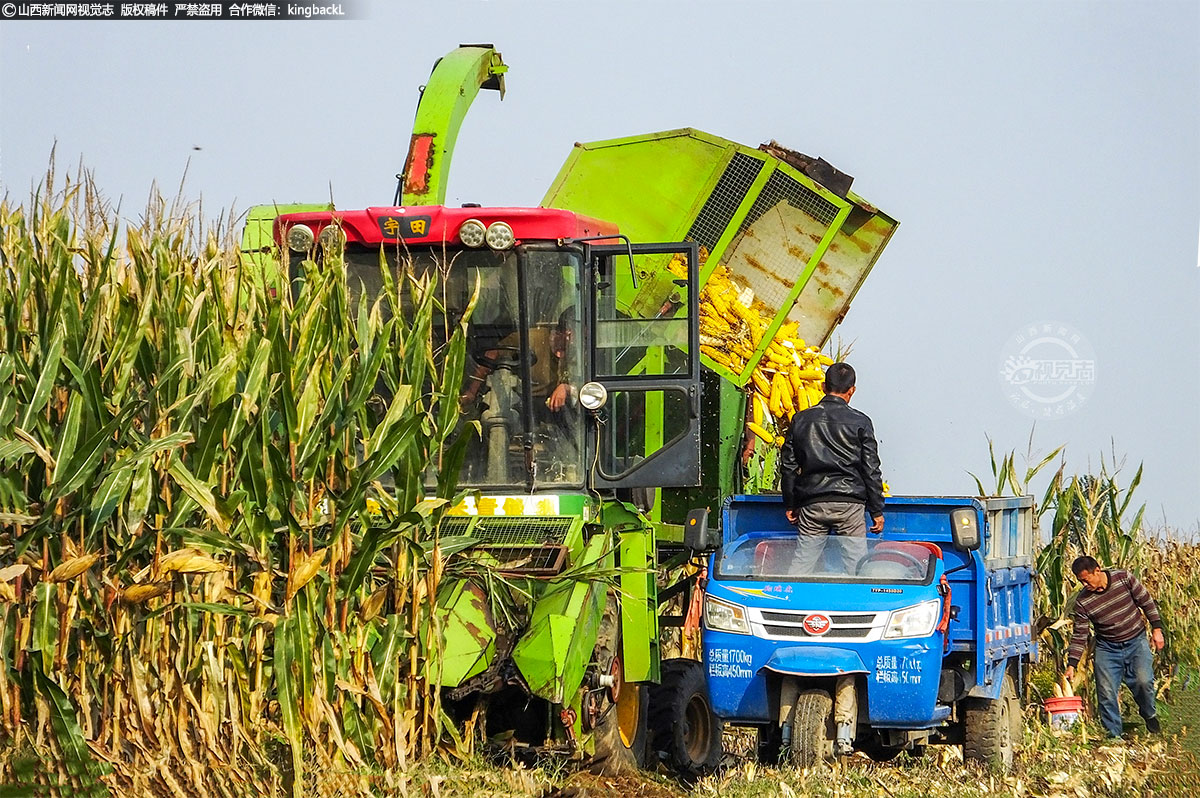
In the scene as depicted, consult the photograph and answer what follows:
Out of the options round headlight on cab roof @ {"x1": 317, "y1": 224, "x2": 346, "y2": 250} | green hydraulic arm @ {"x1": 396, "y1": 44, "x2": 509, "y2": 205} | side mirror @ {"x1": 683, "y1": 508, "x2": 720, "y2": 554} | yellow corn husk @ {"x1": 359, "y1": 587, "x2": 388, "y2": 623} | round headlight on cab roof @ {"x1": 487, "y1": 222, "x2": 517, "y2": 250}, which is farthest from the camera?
green hydraulic arm @ {"x1": 396, "y1": 44, "x2": 509, "y2": 205}

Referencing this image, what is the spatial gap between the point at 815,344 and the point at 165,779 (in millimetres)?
6387

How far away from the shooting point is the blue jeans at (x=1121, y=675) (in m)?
11.6

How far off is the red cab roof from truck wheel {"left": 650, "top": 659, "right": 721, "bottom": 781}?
2932mm

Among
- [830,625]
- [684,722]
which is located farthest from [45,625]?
[684,722]

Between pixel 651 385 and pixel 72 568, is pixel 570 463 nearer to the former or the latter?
pixel 651 385

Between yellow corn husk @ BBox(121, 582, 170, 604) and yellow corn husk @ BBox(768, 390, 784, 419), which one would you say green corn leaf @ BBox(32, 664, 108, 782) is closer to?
yellow corn husk @ BBox(121, 582, 170, 604)

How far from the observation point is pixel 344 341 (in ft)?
22.0

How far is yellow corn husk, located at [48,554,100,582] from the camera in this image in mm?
6234

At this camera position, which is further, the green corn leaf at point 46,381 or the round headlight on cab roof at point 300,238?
the round headlight on cab roof at point 300,238

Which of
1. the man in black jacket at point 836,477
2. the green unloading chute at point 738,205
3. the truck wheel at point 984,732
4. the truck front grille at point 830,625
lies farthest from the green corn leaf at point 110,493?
the green unloading chute at point 738,205

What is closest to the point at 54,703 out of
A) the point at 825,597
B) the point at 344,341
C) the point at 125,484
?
the point at 125,484

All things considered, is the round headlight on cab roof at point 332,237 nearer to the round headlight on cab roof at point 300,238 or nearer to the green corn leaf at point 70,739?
the round headlight on cab roof at point 300,238

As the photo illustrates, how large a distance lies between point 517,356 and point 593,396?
472 mm

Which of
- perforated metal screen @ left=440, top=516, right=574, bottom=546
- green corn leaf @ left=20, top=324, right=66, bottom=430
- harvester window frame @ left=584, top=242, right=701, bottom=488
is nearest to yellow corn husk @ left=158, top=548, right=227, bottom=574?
green corn leaf @ left=20, top=324, right=66, bottom=430
